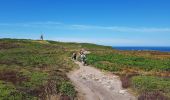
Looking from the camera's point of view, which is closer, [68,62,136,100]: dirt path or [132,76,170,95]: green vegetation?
[68,62,136,100]: dirt path

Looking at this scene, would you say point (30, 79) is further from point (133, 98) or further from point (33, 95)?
point (133, 98)

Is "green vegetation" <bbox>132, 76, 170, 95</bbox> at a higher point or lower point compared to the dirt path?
higher

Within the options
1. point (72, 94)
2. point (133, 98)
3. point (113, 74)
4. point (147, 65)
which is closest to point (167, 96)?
point (133, 98)

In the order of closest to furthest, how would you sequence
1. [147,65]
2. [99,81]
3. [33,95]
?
[33,95], [99,81], [147,65]

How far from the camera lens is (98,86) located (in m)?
36.9

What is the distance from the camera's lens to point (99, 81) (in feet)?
133

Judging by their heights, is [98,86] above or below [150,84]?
below

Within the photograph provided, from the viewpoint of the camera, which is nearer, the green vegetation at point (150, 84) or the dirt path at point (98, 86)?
the dirt path at point (98, 86)

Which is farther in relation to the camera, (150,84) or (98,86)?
(98,86)

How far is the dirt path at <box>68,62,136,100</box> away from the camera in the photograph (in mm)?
31327

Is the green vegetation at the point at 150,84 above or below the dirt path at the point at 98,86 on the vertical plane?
above

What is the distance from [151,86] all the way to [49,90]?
10302mm

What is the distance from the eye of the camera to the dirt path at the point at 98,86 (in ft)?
103

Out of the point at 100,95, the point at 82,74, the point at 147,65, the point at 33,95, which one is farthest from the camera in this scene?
the point at 147,65
